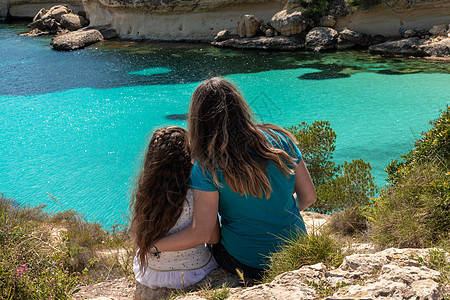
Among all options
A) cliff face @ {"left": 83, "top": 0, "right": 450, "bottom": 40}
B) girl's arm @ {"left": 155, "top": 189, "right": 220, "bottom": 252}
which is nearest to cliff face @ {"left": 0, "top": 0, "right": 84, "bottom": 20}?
cliff face @ {"left": 83, "top": 0, "right": 450, "bottom": 40}

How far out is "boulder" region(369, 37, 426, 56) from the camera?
17219 millimetres

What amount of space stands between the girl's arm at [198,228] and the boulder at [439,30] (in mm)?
18877

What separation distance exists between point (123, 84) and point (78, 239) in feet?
39.1

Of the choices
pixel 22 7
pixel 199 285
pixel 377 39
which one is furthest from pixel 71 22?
pixel 199 285

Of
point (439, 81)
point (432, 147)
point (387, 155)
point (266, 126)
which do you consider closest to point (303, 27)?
point (439, 81)

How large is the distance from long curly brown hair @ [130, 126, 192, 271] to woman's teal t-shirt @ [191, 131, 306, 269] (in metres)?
0.33

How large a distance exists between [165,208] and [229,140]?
660 millimetres

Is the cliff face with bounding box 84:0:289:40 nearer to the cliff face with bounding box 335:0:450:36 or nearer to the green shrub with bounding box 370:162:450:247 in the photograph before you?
the cliff face with bounding box 335:0:450:36

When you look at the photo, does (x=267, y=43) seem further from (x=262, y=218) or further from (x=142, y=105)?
(x=262, y=218)

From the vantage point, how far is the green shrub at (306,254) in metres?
2.45

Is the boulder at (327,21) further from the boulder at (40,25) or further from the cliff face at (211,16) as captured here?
the boulder at (40,25)

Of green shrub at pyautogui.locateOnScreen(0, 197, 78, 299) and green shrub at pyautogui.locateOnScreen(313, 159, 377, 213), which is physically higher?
green shrub at pyautogui.locateOnScreen(0, 197, 78, 299)

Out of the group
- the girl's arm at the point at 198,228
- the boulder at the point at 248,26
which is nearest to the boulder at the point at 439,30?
the boulder at the point at 248,26

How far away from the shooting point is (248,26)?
22.1 m
